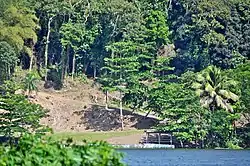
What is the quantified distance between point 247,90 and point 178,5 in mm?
22705

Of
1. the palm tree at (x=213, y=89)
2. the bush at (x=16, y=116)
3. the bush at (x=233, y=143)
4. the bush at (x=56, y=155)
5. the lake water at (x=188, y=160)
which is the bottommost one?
the bush at (x=56, y=155)

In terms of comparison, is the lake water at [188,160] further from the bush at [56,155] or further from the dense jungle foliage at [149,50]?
the bush at [56,155]

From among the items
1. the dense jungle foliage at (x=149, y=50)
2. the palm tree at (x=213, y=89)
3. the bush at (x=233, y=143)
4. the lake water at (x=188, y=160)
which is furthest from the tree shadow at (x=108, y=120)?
the lake water at (x=188, y=160)

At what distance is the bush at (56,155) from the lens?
7.29 meters

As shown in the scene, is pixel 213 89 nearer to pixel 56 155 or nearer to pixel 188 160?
pixel 188 160

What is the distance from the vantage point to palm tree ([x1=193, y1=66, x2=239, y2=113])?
63594 millimetres

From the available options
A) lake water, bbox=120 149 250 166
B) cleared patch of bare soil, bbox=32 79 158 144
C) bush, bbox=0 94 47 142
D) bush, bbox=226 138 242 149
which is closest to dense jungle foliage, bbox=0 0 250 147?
bush, bbox=226 138 242 149

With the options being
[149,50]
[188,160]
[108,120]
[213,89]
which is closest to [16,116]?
[108,120]

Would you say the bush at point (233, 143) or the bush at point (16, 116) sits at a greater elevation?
the bush at point (16, 116)

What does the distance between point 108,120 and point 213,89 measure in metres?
10.9

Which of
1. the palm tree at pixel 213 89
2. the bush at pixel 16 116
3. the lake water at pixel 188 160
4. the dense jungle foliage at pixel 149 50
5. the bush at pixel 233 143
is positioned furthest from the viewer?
the dense jungle foliage at pixel 149 50

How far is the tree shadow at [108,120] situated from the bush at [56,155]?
196 ft

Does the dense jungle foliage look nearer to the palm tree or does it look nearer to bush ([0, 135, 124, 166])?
the palm tree

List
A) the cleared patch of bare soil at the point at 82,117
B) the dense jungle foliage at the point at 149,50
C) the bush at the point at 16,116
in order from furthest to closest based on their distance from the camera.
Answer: the cleared patch of bare soil at the point at 82,117
the dense jungle foliage at the point at 149,50
the bush at the point at 16,116
